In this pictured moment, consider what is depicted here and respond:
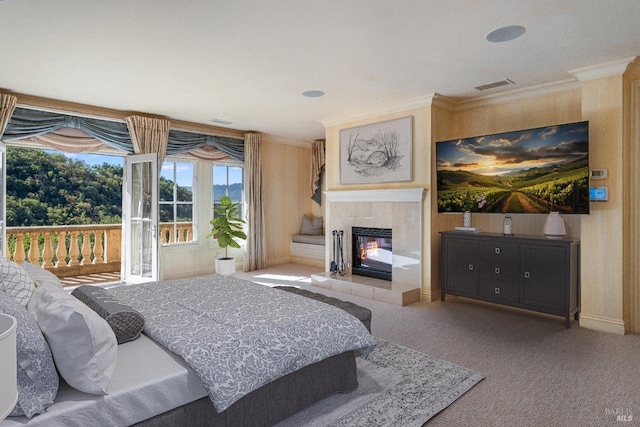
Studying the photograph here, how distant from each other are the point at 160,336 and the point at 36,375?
60cm

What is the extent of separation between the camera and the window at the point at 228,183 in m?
6.53

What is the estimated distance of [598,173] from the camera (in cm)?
349

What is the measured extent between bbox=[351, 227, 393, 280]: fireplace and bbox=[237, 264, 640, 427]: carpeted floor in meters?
0.84

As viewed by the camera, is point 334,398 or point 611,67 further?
point 611,67

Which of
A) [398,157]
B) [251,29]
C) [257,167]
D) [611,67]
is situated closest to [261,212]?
[257,167]

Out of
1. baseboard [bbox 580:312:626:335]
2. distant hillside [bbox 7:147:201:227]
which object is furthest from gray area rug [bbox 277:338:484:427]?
distant hillside [bbox 7:147:201:227]

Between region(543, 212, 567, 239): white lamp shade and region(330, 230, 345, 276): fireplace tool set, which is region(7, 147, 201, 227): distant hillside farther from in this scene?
region(543, 212, 567, 239): white lamp shade

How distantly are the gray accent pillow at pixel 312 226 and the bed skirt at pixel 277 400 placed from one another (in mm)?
5204

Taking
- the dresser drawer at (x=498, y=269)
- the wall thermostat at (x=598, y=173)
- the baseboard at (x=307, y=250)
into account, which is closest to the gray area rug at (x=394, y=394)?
the dresser drawer at (x=498, y=269)

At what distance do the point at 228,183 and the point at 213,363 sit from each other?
5.30 m

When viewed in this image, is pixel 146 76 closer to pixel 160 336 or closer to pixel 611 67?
pixel 160 336

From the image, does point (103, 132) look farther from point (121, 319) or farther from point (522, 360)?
point (522, 360)

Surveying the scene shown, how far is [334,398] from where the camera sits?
2.28 metres

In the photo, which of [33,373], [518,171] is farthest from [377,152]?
[33,373]
